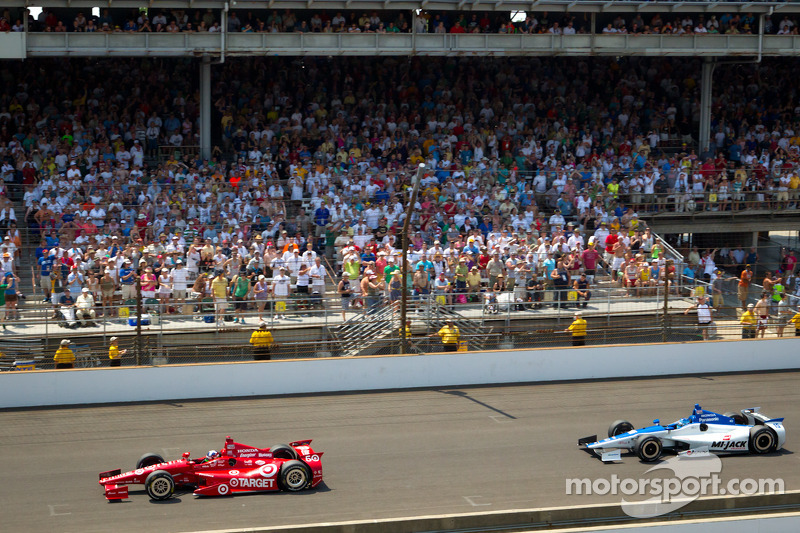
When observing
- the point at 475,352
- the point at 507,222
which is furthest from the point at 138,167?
the point at 475,352

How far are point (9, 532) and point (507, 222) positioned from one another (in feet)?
49.1

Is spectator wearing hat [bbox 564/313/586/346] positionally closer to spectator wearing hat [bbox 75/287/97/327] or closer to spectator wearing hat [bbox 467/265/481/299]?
spectator wearing hat [bbox 467/265/481/299]

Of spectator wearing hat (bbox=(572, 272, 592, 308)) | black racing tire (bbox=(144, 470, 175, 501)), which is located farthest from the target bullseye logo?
spectator wearing hat (bbox=(572, 272, 592, 308))

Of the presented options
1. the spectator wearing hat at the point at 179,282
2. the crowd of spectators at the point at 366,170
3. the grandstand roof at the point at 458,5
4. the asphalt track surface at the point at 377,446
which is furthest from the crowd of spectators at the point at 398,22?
the asphalt track surface at the point at 377,446

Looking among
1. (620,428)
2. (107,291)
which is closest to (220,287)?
(107,291)

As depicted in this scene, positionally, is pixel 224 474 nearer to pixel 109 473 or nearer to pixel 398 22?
pixel 109 473

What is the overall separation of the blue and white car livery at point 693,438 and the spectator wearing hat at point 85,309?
376 inches

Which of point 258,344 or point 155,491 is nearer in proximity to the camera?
point 155,491

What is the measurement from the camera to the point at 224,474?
517 inches

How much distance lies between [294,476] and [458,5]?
18.2 m

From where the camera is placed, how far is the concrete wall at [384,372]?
1700 cm

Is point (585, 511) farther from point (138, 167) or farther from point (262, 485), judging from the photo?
point (138, 167)

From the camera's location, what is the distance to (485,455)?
14.8 metres

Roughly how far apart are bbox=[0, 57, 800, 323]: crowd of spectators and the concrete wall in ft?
7.99
